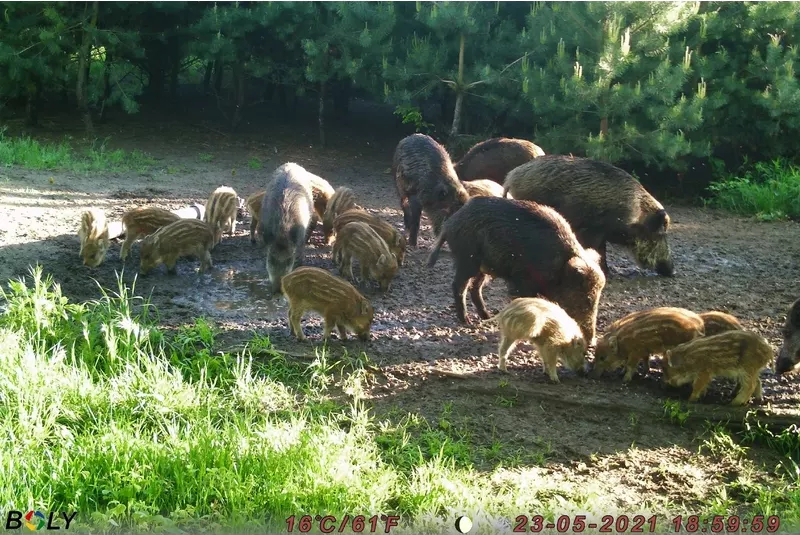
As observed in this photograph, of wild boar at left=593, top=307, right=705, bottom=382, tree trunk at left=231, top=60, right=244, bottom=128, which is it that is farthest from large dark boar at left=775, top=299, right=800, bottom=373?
tree trunk at left=231, top=60, right=244, bottom=128

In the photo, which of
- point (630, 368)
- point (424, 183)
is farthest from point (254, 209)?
point (630, 368)

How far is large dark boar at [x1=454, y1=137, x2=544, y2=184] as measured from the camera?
8672mm

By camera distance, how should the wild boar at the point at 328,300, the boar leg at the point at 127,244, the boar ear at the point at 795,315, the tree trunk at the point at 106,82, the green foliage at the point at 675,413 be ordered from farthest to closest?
the tree trunk at the point at 106,82 < the boar leg at the point at 127,244 < the wild boar at the point at 328,300 < the boar ear at the point at 795,315 < the green foliage at the point at 675,413

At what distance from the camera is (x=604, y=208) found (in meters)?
7.12

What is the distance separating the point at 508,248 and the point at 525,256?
130 mm

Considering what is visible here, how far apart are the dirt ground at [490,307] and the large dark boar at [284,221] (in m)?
0.26

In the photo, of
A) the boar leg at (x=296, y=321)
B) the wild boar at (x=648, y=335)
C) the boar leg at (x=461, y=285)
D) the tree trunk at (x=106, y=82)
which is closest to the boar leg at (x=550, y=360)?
the wild boar at (x=648, y=335)

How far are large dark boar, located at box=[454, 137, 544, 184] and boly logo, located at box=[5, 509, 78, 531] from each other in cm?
620

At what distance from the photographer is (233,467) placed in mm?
3617

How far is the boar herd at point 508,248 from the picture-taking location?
16.1 feet

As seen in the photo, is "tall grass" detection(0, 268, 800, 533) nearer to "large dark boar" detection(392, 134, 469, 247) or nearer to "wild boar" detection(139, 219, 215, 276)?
"wild boar" detection(139, 219, 215, 276)

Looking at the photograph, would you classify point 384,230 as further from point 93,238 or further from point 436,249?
point 93,238

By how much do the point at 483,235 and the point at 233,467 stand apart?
269 cm

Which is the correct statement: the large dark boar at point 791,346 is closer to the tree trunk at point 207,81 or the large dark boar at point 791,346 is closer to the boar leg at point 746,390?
the boar leg at point 746,390
